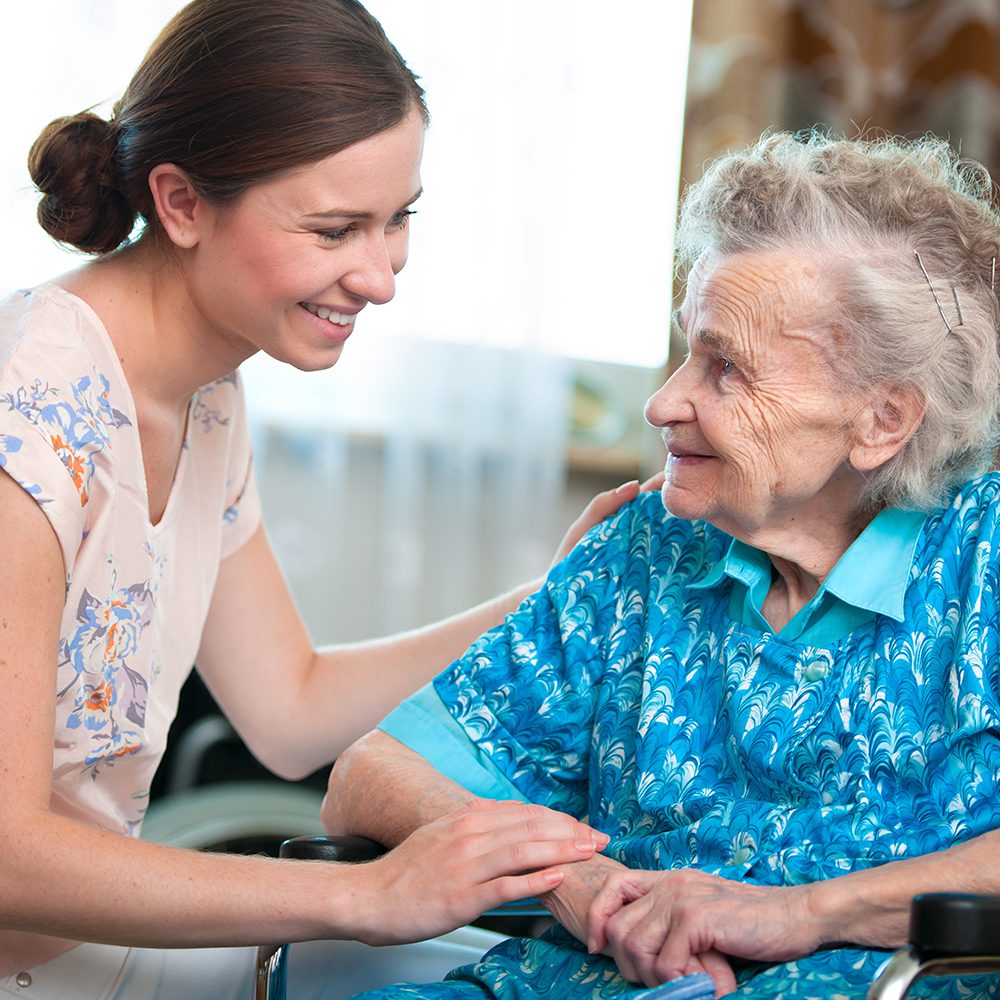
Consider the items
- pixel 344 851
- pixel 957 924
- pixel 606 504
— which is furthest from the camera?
pixel 606 504

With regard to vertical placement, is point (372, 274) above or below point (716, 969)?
above

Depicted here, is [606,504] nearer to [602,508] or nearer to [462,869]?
[602,508]

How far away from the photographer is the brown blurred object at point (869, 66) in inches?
119

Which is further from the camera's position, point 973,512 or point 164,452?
point 164,452

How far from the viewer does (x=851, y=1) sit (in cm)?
311

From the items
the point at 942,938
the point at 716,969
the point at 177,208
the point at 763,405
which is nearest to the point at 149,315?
the point at 177,208

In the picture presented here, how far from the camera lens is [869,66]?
3.15 meters

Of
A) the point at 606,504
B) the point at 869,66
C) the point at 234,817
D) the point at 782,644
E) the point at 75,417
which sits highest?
the point at 869,66

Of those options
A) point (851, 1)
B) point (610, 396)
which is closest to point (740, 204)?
point (610, 396)

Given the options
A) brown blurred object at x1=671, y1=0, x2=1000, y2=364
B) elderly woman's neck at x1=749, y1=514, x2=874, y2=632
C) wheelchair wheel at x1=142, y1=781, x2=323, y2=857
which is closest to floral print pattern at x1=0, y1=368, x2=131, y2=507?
elderly woman's neck at x1=749, y1=514, x2=874, y2=632

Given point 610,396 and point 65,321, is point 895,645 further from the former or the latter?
point 610,396

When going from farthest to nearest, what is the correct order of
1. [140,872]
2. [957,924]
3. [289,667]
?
[289,667] < [140,872] < [957,924]

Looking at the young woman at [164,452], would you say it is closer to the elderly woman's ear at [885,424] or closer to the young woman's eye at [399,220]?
the young woman's eye at [399,220]

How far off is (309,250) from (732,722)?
2.24ft
